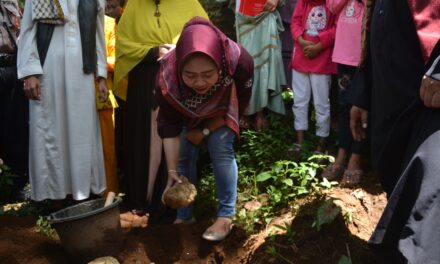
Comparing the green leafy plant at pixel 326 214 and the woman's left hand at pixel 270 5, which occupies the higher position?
the woman's left hand at pixel 270 5

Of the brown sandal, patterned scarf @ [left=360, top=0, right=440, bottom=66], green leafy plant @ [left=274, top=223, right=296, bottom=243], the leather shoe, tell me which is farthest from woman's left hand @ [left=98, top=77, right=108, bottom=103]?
patterned scarf @ [left=360, top=0, right=440, bottom=66]

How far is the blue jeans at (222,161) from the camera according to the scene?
292 centimetres

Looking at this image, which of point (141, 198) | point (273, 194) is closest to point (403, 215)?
point (273, 194)

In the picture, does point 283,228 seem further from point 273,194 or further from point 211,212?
point 211,212

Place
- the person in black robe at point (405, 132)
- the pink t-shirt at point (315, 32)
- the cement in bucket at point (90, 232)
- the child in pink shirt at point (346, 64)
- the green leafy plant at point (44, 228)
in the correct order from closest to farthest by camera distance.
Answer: the person in black robe at point (405, 132) < the cement in bucket at point (90, 232) < the green leafy plant at point (44, 228) < the child in pink shirt at point (346, 64) < the pink t-shirt at point (315, 32)

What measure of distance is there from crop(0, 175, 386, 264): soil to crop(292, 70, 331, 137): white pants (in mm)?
928

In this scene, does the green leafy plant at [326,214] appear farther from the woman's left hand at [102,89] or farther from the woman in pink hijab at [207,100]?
the woman's left hand at [102,89]

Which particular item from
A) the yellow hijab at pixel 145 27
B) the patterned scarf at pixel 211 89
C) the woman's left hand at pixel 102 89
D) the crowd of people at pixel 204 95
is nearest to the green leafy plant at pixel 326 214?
the crowd of people at pixel 204 95

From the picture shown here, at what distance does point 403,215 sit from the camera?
6.11ft

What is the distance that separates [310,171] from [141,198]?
147 cm

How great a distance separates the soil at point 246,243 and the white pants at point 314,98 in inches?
36.5

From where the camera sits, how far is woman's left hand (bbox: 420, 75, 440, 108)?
1747mm

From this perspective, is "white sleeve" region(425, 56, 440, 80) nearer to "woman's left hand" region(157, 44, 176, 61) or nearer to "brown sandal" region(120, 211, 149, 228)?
"woman's left hand" region(157, 44, 176, 61)

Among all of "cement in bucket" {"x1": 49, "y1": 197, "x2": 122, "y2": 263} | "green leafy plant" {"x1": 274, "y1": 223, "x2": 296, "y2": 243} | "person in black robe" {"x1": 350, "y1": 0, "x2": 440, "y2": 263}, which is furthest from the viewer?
"green leafy plant" {"x1": 274, "y1": 223, "x2": 296, "y2": 243}
